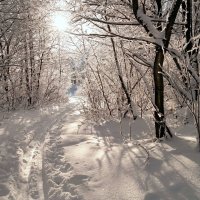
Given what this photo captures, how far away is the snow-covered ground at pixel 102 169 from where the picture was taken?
16.8 feet

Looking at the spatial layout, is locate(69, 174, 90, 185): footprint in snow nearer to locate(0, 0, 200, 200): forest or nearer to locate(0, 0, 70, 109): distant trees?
locate(0, 0, 200, 200): forest

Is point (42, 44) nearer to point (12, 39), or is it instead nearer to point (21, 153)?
point (12, 39)

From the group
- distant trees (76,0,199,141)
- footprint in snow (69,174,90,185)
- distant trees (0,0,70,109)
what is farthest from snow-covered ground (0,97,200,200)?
distant trees (0,0,70,109)

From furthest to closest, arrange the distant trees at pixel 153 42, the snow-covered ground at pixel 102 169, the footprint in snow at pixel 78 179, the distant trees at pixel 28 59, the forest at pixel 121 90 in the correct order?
the distant trees at pixel 28 59 < the distant trees at pixel 153 42 < the forest at pixel 121 90 < the footprint in snow at pixel 78 179 < the snow-covered ground at pixel 102 169

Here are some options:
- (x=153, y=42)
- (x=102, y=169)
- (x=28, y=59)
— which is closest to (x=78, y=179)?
(x=102, y=169)

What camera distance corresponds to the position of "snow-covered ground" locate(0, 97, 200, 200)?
511 cm

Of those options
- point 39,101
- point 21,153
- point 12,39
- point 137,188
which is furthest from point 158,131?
point 39,101

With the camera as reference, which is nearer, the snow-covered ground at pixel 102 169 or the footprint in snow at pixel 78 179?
the snow-covered ground at pixel 102 169

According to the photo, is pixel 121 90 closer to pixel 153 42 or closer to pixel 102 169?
pixel 153 42

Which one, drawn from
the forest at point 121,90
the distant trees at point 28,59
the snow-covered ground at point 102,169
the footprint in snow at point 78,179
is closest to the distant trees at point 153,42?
the forest at point 121,90

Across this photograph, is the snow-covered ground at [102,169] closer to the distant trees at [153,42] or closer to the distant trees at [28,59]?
the distant trees at [153,42]

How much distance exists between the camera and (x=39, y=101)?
2427 centimetres

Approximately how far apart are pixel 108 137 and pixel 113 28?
390 centimetres

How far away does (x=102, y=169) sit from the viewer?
20.7 ft
